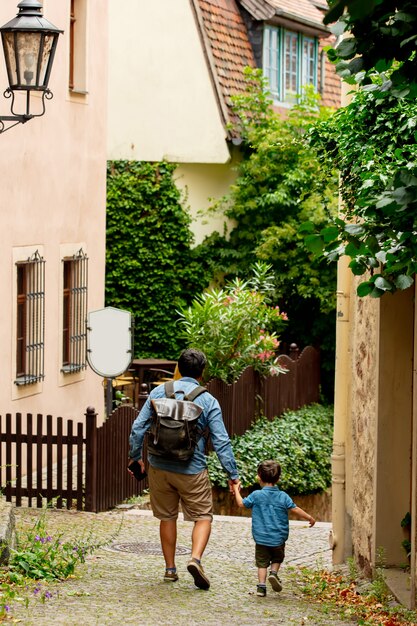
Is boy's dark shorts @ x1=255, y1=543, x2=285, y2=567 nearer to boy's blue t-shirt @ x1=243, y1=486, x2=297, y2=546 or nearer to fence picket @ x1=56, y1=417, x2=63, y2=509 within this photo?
boy's blue t-shirt @ x1=243, y1=486, x2=297, y2=546

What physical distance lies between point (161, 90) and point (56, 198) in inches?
320

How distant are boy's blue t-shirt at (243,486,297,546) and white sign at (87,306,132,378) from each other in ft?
17.8

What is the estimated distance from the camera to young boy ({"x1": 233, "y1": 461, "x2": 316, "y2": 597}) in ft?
29.8

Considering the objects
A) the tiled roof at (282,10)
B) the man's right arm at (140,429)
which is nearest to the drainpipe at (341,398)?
the man's right arm at (140,429)

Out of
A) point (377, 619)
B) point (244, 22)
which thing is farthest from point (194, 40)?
point (377, 619)

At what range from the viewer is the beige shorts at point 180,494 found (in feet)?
29.7

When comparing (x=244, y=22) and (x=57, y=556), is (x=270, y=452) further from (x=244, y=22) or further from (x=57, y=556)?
(x=244, y=22)

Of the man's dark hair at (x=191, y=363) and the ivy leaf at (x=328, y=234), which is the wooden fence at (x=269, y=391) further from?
the ivy leaf at (x=328, y=234)

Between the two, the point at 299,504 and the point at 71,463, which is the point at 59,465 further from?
the point at 299,504

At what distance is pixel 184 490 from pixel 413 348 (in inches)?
76.7

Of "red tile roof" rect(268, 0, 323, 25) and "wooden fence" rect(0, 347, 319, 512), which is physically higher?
"red tile roof" rect(268, 0, 323, 25)

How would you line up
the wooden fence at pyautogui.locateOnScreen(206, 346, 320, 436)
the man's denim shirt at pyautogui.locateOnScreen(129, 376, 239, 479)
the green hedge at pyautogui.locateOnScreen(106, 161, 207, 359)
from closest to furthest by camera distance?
1. the man's denim shirt at pyautogui.locateOnScreen(129, 376, 239, 479)
2. the wooden fence at pyautogui.locateOnScreen(206, 346, 320, 436)
3. the green hedge at pyautogui.locateOnScreen(106, 161, 207, 359)

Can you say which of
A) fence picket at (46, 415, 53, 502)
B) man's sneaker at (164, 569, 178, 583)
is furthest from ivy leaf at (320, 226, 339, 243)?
fence picket at (46, 415, 53, 502)

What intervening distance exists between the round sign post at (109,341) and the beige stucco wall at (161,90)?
9.88 m
